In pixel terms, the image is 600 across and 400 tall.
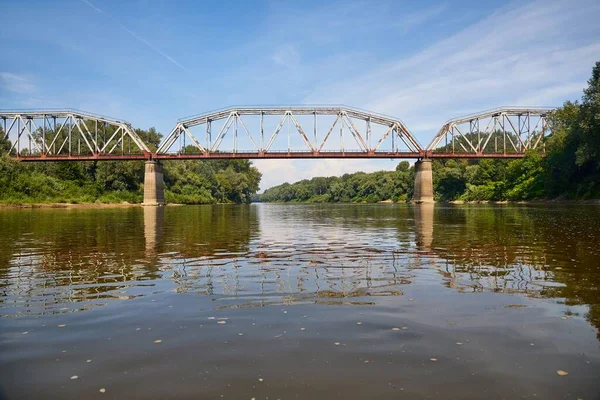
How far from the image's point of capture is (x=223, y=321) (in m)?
7.73

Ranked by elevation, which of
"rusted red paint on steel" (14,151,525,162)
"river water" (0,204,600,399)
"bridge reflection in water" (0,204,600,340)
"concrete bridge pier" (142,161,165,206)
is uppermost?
"rusted red paint on steel" (14,151,525,162)

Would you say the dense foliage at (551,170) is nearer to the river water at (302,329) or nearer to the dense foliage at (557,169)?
the dense foliage at (557,169)

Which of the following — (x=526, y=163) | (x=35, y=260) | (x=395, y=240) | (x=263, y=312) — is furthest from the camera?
(x=526, y=163)

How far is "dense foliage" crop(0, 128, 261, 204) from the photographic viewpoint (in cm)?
8625

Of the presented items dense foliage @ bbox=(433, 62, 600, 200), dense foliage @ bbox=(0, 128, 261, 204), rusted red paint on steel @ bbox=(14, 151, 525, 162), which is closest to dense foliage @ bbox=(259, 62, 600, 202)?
dense foliage @ bbox=(433, 62, 600, 200)

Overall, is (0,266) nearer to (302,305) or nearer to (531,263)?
(302,305)

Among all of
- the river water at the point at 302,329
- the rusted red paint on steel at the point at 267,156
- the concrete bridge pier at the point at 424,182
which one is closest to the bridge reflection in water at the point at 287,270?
the river water at the point at 302,329

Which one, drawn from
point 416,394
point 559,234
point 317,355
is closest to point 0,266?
point 317,355

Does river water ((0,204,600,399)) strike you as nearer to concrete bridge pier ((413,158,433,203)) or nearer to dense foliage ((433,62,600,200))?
dense foliage ((433,62,600,200))

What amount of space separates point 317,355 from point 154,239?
60.1 feet

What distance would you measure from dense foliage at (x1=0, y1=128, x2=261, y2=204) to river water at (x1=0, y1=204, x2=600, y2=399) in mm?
81935

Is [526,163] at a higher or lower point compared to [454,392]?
higher

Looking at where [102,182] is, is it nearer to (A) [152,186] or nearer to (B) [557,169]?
(A) [152,186]

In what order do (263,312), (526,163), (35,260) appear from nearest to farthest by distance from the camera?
1. (263,312)
2. (35,260)
3. (526,163)
